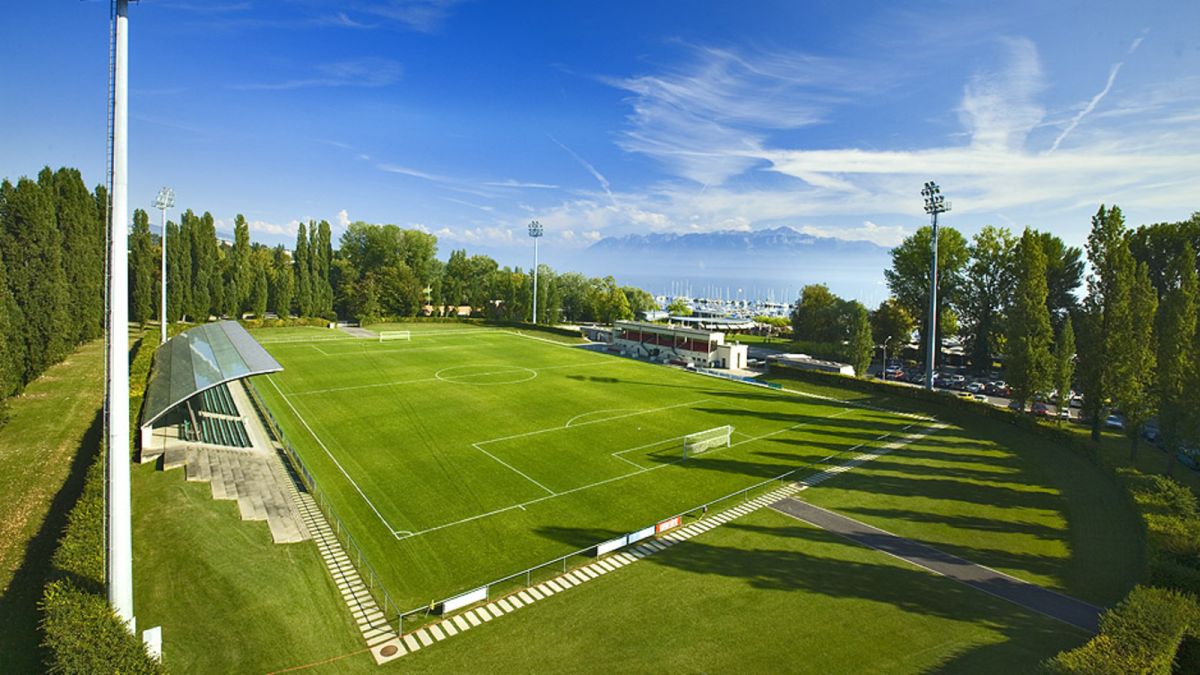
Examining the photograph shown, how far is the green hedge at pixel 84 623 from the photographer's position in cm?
965

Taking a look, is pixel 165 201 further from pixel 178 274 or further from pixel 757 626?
pixel 757 626

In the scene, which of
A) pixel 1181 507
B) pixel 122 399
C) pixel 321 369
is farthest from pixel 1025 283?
pixel 321 369

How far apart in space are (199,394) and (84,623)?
884 inches

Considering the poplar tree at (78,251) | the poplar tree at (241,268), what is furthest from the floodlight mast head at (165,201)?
the poplar tree at (241,268)

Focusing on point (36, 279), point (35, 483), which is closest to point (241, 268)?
point (36, 279)

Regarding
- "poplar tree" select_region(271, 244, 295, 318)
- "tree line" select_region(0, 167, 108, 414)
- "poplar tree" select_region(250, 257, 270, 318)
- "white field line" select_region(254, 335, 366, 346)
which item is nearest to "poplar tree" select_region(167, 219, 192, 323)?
"poplar tree" select_region(250, 257, 270, 318)

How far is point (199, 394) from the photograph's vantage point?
29.1 meters

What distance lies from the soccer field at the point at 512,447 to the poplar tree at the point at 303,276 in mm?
36496

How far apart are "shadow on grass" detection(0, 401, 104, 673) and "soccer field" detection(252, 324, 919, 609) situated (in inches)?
296

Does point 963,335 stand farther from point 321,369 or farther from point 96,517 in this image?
point 96,517

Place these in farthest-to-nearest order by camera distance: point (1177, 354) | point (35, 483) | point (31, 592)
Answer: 1. point (1177, 354)
2. point (35, 483)
3. point (31, 592)

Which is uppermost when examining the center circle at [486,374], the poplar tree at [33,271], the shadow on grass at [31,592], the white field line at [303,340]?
the poplar tree at [33,271]

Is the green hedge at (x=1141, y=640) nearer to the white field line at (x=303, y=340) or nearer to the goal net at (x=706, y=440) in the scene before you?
the goal net at (x=706, y=440)

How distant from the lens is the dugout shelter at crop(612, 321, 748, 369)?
56.1 metres
